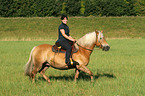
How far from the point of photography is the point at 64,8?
213 ft

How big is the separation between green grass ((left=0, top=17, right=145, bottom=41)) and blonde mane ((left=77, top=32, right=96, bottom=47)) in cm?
3911

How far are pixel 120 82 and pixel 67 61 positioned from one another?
2.21 meters

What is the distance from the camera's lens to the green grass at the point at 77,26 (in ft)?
167

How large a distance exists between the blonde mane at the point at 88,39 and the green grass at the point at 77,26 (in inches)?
1540

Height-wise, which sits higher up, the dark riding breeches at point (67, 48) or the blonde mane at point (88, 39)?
the blonde mane at point (88, 39)

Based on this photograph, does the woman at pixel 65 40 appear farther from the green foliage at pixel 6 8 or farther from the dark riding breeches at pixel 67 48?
the green foliage at pixel 6 8

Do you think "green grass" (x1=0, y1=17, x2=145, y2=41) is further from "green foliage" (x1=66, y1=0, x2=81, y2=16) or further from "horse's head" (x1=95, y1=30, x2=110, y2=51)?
"horse's head" (x1=95, y1=30, x2=110, y2=51)

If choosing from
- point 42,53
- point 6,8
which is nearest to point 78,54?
point 42,53

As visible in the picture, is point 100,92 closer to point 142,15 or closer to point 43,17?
point 43,17

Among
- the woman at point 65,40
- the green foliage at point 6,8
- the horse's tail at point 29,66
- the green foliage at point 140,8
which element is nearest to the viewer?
the woman at point 65,40

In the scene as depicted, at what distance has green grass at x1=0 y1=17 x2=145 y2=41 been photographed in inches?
2003

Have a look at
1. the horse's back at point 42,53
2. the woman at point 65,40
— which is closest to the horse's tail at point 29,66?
the horse's back at point 42,53

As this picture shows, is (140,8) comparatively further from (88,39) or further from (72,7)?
(88,39)

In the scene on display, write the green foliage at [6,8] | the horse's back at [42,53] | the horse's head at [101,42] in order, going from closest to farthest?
1. the horse's head at [101,42]
2. the horse's back at [42,53]
3. the green foliage at [6,8]
